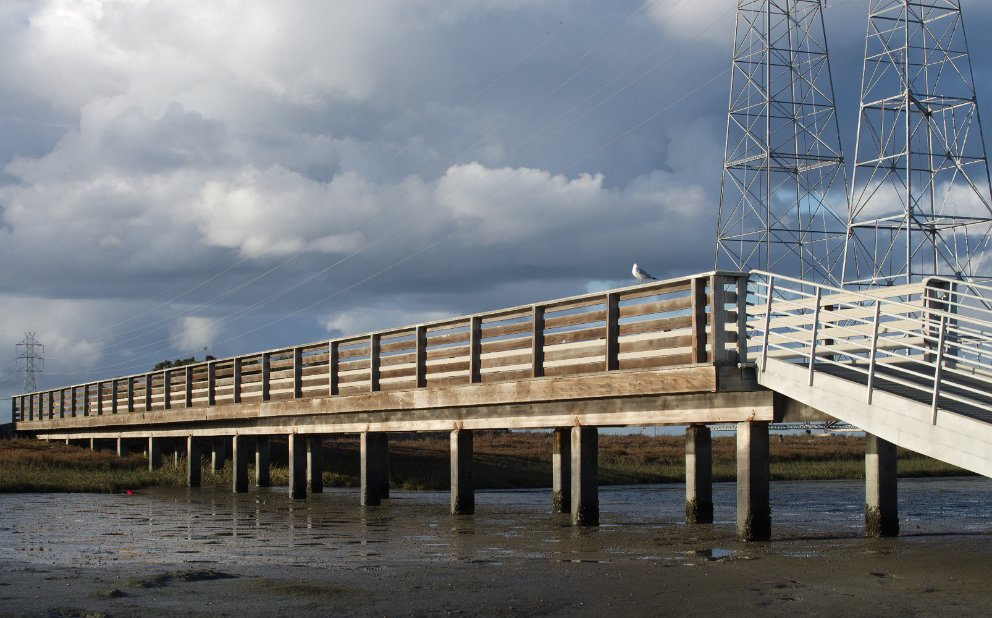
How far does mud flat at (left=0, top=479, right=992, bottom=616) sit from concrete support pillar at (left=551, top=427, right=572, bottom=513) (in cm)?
38

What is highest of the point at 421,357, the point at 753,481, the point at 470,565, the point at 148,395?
the point at 421,357

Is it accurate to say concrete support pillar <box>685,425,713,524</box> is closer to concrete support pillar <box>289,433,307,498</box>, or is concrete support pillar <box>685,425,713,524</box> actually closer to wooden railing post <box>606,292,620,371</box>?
wooden railing post <box>606,292,620,371</box>

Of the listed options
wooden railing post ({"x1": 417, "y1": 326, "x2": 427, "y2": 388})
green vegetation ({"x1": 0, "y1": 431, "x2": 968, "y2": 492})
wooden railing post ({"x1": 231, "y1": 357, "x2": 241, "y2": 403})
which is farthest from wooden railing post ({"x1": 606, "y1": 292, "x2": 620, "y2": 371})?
green vegetation ({"x1": 0, "y1": 431, "x2": 968, "y2": 492})

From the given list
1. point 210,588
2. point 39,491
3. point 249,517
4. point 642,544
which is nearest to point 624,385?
point 642,544

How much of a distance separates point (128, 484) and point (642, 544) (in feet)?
72.3

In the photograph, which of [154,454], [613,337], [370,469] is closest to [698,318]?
[613,337]

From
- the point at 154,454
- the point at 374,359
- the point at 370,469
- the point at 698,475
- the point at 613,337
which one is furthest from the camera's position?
the point at 154,454

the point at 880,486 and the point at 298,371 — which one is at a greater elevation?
the point at 298,371

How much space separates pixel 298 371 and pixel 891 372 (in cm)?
1567

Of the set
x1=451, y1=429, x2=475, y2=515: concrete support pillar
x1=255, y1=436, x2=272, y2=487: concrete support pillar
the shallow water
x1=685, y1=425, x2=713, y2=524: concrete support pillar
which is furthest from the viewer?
x1=255, y1=436, x2=272, y2=487: concrete support pillar

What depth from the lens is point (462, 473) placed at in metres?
23.3

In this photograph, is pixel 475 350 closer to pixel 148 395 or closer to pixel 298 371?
pixel 298 371

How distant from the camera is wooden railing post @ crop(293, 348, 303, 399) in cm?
2903

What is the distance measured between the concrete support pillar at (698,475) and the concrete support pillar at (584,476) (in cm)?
147
